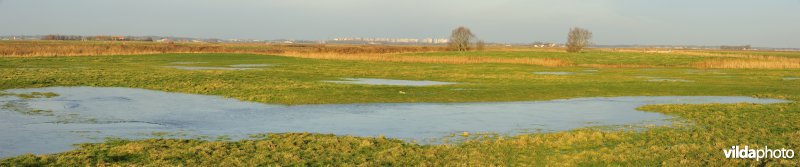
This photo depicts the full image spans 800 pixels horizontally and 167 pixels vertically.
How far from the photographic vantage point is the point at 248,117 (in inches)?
800

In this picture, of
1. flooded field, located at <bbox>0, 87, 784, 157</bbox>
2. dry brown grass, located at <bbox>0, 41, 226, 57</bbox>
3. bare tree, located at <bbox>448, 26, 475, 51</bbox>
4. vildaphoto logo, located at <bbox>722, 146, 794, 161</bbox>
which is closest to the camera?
vildaphoto logo, located at <bbox>722, 146, 794, 161</bbox>

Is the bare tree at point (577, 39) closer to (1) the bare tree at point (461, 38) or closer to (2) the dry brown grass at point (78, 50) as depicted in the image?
(1) the bare tree at point (461, 38)

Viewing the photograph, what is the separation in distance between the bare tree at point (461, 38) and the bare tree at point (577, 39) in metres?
20.9

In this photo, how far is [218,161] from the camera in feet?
40.5

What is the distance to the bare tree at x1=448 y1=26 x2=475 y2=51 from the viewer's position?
124875 mm

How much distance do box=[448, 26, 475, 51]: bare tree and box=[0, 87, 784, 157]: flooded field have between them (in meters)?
96.7

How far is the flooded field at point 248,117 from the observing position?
16.4 m

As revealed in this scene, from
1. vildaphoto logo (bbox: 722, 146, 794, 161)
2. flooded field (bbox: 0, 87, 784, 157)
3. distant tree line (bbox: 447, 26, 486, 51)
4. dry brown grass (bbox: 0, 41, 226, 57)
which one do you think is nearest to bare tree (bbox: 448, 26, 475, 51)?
distant tree line (bbox: 447, 26, 486, 51)

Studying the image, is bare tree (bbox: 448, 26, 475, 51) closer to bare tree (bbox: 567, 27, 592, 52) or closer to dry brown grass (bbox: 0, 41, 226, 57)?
bare tree (bbox: 567, 27, 592, 52)

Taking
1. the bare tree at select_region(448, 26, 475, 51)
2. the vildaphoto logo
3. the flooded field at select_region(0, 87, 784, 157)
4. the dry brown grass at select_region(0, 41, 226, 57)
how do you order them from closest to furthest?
the vildaphoto logo, the flooded field at select_region(0, 87, 784, 157), the dry brown grass at select_region(0, 41, 226, 57), the bare tree at select_region(448, 26, 475, 51)

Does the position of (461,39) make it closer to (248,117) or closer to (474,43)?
(474,43)

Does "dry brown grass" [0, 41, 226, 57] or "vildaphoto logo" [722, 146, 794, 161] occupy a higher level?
"dry brown grass" [0, 41, 226, 57]

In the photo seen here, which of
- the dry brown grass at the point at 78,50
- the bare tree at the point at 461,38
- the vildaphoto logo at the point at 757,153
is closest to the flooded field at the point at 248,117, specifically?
the vildaphoto logo at the point at 757,153

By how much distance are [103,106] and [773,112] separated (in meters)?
22.8
